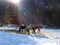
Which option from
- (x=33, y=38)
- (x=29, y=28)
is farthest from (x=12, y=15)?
(x=33, y=38)

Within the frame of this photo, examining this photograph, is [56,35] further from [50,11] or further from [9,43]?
[9,43]

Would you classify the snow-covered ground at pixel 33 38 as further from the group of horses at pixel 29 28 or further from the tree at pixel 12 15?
the tree at pixel 12 15

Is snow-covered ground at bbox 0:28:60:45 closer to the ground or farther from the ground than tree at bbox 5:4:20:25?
closer to the ground

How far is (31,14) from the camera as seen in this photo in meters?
4.79

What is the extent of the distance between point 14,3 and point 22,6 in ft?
0.83

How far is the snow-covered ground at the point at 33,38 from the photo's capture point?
3.58m

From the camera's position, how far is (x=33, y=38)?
4047mm

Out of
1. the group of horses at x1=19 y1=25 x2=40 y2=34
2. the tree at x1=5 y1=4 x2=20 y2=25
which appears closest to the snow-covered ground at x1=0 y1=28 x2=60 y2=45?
the group of horses at x1=19 y1=25 x2=40 y2=34

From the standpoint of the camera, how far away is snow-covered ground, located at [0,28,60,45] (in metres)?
3.58

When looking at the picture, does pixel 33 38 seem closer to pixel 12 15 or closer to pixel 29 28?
pixel 29 28

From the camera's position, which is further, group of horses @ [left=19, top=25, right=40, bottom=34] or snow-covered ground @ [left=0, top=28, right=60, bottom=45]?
group of horses @ [left=19, top=25, right=40, bottom=34]

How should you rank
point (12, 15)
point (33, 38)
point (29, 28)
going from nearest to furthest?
1. point (33, 38)
2. point (12, 15)
3. point (29, 28)

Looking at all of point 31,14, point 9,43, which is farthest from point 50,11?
point 9,43

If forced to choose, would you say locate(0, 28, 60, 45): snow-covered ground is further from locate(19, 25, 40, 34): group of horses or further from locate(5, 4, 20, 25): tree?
locate(5, 4, 20, 25): tree
